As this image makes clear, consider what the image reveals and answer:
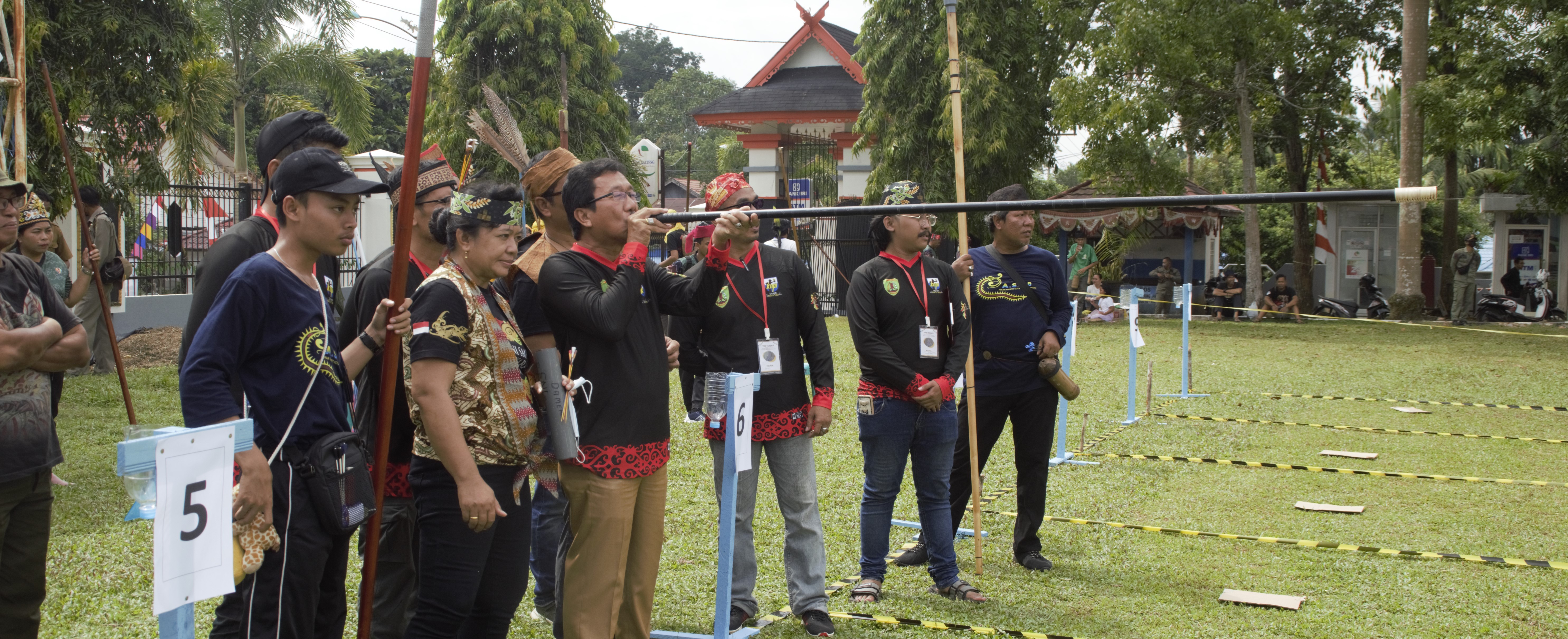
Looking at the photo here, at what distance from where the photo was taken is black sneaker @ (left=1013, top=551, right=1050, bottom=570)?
5.64 metres

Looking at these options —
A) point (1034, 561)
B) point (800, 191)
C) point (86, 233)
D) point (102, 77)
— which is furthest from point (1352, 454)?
point (800, 191)

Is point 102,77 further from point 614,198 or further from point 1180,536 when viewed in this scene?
point 1180,536

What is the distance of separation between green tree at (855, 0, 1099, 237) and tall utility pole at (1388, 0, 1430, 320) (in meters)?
6.05

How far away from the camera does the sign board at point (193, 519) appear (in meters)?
2.26

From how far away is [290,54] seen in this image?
22078 mm

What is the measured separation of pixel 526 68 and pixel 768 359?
20.3m

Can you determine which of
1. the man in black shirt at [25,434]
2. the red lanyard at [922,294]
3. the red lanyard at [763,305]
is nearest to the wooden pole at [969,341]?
the red lanyard at [922,294]

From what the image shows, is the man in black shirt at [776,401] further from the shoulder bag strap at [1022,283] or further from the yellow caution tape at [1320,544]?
the yellow caution tape at [1320,544]

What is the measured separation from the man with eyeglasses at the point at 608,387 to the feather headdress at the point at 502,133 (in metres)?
1.08

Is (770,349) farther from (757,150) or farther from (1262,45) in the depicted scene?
(757,150)

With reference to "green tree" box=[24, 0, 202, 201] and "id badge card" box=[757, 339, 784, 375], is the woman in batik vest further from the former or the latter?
"green tree" box=[24, 0, 202, 201]

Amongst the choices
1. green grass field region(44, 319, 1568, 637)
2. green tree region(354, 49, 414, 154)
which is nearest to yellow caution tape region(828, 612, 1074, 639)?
green grass field region(44, 319, 1568, 637)

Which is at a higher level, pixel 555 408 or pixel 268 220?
pixel 268 220

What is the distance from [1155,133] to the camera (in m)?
22.6
